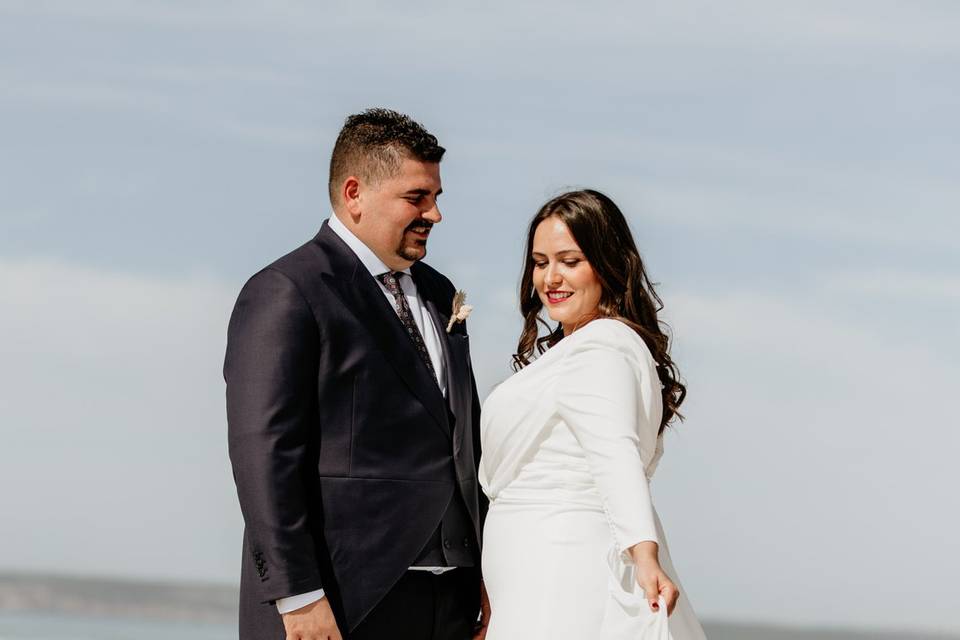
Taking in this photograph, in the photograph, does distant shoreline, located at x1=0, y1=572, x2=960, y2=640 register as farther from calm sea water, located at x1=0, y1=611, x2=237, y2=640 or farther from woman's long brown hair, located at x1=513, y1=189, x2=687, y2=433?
woman's long brown hair, located at x1=513, y1=189, x2=687, y2=433

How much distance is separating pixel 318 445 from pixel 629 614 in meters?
0.88

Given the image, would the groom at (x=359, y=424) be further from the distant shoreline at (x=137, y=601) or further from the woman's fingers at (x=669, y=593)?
the distant shoreline at (x=137, y=601)

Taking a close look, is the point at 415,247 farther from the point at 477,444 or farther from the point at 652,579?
the point at 652,579

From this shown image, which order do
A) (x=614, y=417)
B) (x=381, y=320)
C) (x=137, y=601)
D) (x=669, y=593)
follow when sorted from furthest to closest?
1. (x=137, y=601)
2. (x=381, y=320)
3. (x=614, y=417)
4. (x=669, y=593)

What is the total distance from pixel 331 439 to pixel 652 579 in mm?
899

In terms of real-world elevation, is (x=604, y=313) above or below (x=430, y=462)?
above

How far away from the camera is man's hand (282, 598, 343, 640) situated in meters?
3.31

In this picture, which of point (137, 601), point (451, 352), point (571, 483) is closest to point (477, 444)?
point (451, 352)

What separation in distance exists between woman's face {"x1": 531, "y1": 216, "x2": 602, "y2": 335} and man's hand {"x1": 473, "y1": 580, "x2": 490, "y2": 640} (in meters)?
0.78

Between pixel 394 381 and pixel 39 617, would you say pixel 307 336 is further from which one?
pixel 39 617

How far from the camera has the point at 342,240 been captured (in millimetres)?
3676

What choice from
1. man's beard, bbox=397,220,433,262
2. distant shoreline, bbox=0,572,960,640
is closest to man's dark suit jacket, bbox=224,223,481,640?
man's beard, bbox=397,220,433,262

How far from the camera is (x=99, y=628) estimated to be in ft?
60.0

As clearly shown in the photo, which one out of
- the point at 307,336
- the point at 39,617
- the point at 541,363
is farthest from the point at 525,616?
the point at 39,617
